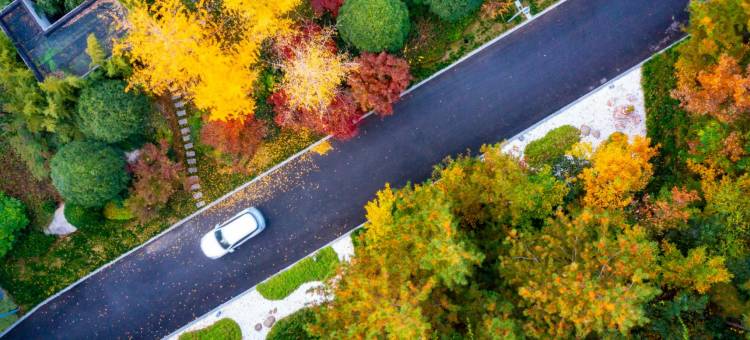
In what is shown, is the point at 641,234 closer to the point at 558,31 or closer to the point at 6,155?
the point at 558,31

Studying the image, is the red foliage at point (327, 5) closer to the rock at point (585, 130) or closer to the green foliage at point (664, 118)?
the rock at point (585, 130)

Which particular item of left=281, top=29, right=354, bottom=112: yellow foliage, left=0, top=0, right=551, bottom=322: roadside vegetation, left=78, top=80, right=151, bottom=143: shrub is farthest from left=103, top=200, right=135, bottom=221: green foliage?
left=281, top=29, right=354, bottom=112: yellow foliage

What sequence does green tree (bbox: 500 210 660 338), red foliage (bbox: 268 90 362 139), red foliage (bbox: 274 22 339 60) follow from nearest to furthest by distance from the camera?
green tree (bbox: 500 210 660 338) → red foliage (bbox: 274 22 339 60) → red foliage (bbox: 268 90 362 139)

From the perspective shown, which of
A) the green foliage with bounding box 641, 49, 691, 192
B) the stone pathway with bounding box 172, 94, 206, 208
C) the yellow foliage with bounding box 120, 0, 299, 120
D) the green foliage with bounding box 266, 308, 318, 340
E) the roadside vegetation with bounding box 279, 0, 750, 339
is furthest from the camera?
the stone pathway with bounding box 172, 94, 206, 208

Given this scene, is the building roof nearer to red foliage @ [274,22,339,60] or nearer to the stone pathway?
the stone pathway

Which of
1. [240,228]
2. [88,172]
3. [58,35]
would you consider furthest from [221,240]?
[58,35]

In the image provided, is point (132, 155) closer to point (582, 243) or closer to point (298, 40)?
point (298, 40)

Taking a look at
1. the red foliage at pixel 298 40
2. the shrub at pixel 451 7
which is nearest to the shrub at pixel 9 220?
the red foliage at pixel 298 40

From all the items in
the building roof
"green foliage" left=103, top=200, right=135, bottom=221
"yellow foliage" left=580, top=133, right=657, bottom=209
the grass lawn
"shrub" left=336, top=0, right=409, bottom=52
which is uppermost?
the building roof

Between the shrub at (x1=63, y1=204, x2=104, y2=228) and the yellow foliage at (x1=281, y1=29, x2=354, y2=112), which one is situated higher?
the yellow foliage at (x1=281, y1=29, x2=354, y2=112)
